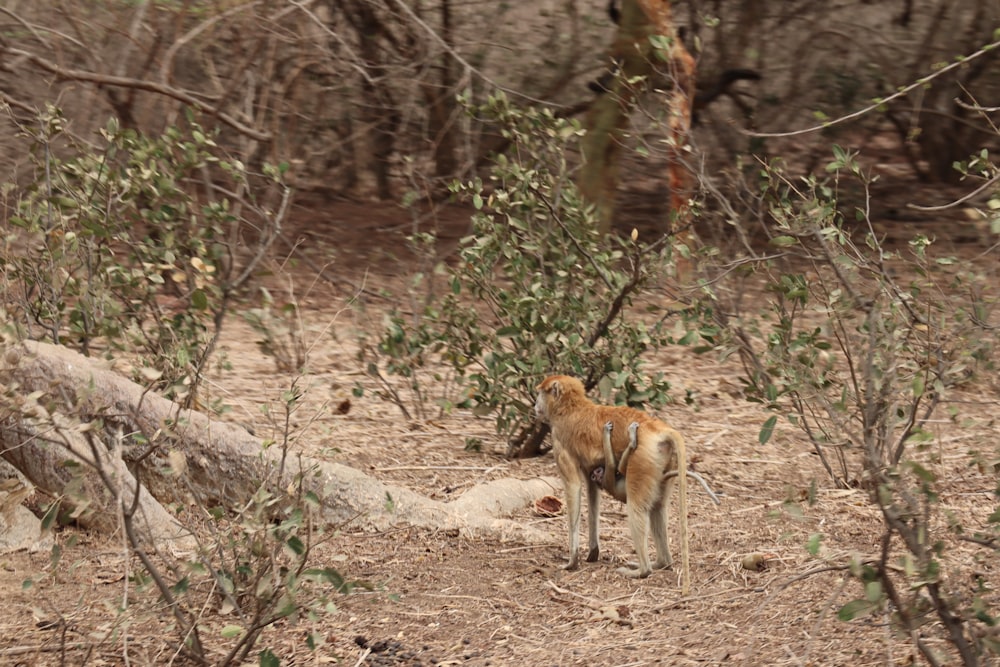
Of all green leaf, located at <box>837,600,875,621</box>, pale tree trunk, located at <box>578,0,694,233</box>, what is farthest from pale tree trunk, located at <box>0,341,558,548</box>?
pale tree trunk, located at <box>578,0,694,233</box>

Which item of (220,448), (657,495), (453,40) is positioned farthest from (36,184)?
(453,40)

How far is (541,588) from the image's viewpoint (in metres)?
5.06

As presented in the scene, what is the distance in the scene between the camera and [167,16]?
10.9m

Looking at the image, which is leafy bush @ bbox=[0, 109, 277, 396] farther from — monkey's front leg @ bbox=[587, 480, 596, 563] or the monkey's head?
monkey's front leg @ bbox=[587, 480, 596, 563]

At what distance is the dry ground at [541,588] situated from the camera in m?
4.35

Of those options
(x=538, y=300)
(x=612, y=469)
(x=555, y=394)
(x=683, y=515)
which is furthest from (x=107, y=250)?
(x=683, y=515)

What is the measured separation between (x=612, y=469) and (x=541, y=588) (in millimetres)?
594

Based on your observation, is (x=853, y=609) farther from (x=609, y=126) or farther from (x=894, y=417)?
(x=609, y=126)

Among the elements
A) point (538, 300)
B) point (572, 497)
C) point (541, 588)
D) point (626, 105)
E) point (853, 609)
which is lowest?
point (541, 588)

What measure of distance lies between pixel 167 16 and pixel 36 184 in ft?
15.1

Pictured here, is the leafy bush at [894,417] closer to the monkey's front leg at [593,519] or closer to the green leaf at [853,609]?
the green leaf at [853,609]

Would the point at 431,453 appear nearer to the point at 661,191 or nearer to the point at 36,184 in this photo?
the point at 36,184

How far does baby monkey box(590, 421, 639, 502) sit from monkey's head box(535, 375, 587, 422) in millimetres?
335

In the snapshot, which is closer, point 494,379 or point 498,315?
point 494,379
